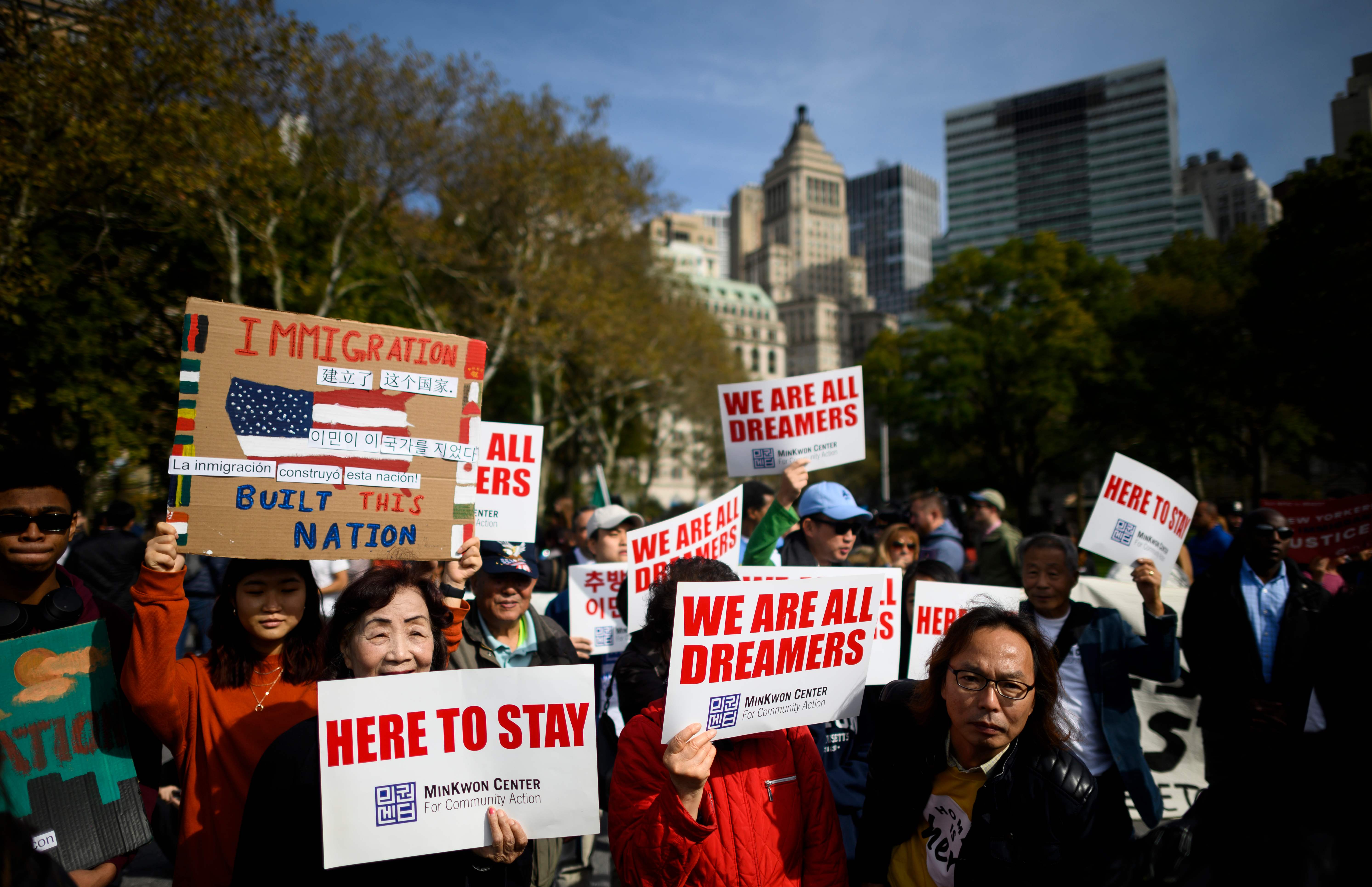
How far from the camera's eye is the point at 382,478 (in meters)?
3.14

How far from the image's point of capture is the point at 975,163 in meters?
162

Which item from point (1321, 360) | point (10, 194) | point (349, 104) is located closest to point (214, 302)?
point (10, 194)

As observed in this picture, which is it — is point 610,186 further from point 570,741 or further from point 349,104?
point 570,741

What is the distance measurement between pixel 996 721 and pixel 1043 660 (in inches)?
11.8

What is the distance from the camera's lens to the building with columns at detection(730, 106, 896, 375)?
5674 inches

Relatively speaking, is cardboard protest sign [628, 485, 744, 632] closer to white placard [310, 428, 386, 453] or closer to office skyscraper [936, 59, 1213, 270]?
white placard [310, 428, 386, 453]

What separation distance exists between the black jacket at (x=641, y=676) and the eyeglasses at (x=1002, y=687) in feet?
3.60

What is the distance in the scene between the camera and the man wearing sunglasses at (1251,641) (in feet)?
15.5

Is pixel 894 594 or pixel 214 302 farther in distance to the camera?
pixel 894 594

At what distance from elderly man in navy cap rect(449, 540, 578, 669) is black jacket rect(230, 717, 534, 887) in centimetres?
156

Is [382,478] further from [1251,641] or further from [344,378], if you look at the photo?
[1251,641]

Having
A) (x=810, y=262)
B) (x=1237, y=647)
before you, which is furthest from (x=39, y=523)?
(x=810, y=262)

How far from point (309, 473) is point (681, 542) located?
2.42 metres

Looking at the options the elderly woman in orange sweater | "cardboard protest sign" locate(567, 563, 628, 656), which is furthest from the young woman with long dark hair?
"cardboard protest sign" locate(567, 563, 628, 656)
